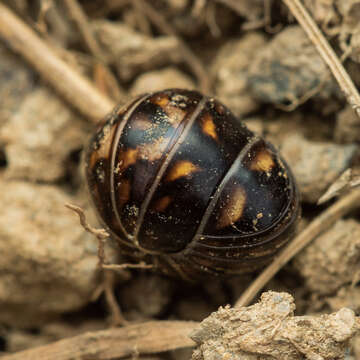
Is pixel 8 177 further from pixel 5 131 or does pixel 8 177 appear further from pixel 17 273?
pixel 17 273

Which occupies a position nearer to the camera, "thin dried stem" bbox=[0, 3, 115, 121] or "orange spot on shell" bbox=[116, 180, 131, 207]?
"orange spot on shell" bbox=[116, 180, 131, 207]

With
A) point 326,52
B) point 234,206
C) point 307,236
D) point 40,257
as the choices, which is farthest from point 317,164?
point 40,257

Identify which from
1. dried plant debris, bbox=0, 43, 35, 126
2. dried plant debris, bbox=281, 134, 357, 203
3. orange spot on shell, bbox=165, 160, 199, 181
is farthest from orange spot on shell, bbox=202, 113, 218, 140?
dried plant debris, bbox=0, 43, 35, 126

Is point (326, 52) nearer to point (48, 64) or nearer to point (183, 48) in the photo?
point (183, 48)

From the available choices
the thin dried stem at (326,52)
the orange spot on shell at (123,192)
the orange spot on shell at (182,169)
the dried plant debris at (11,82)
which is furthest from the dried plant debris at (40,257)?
the thin dried stem at (326,52)

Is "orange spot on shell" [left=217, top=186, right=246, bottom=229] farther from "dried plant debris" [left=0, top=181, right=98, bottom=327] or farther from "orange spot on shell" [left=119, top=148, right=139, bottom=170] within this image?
"dried plant debris" [left=0, top=181, right=98, bottom=327]

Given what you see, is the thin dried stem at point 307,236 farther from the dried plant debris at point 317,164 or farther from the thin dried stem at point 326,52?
the thin dried stem at point 326,52
